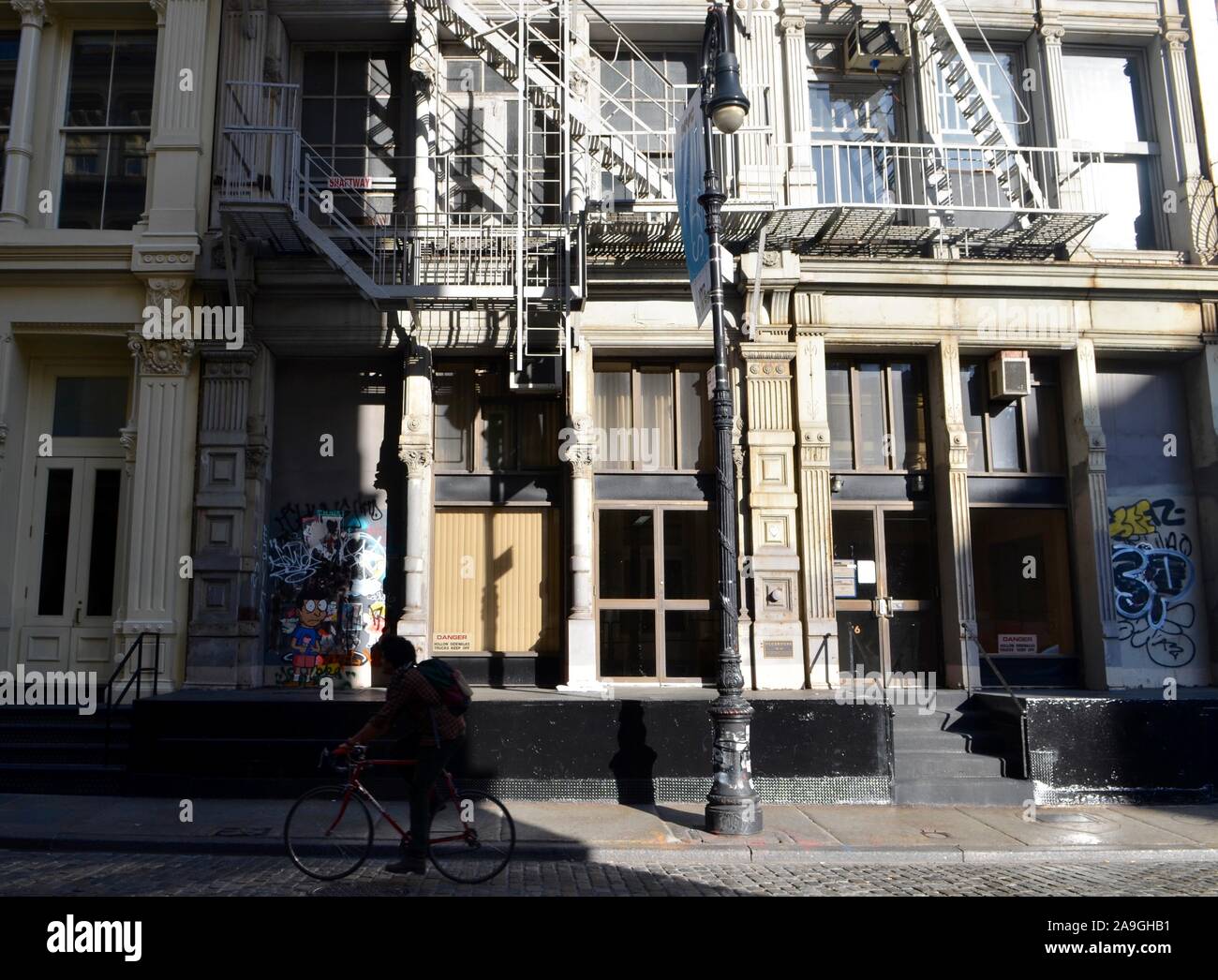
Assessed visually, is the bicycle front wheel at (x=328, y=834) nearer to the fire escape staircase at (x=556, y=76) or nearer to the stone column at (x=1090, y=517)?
the fire escape staircase at (x=556, y=76)

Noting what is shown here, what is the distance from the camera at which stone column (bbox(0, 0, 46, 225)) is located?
13.9 metres

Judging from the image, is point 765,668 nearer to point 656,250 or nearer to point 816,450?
point 816,450

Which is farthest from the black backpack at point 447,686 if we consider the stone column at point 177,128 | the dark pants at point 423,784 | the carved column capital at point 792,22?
the carved column capital at point 792,22

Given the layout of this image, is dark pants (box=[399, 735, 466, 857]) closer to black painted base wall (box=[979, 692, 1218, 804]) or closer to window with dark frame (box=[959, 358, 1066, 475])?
black painted base wall (box=[979, 692, 1218, 804])

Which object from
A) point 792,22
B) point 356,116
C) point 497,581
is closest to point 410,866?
point 497,581

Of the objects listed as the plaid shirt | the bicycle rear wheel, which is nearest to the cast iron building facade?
the bicycle rear wheel

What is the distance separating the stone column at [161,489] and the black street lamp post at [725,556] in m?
7.67

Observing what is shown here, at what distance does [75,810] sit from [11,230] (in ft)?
27.6

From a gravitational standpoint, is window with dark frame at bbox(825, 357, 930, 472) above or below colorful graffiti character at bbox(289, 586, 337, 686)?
above

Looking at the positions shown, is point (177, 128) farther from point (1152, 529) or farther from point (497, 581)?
point (1152, 529)

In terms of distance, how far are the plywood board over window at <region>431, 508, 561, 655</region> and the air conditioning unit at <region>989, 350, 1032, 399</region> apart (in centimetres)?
693

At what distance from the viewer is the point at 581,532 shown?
44.4 feet

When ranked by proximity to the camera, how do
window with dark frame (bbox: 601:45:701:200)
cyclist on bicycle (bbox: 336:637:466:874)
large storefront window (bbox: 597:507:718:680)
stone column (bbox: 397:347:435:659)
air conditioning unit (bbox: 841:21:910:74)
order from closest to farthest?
1. cyclist on bicycle (bbox: 336:637:466:874)
2. stone column (bbox: 397:347:435:659)
3. large storefront window (bbox: 597:507:718:680)
4. window with dark frame (bbox: 601:45:701:200)
5. air conditioning unit (bbox: 841:21:910:74)

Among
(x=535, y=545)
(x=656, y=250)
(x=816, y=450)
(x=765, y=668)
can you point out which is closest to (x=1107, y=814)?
(x=765, y=668)
